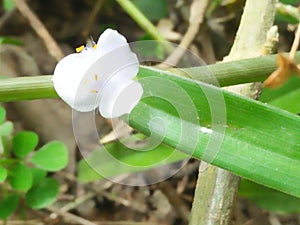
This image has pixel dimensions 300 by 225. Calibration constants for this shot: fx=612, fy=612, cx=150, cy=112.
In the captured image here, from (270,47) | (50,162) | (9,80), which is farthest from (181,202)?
(9,80)

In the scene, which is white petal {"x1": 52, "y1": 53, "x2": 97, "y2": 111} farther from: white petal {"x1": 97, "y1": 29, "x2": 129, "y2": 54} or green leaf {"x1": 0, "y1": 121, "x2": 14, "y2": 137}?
green leaf {"x1": 0, "y1": 121, "x2": 14, "y2": 137}

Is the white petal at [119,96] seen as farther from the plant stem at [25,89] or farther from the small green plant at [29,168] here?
the small green plant at [29,168]

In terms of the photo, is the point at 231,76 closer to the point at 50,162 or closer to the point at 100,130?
the point at 50,162

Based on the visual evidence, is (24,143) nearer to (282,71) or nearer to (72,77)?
(72,77)

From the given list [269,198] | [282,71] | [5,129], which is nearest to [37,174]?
[5,129]

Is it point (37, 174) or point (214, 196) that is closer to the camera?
point (214, 196)

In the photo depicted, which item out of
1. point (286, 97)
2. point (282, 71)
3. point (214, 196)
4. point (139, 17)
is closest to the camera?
point (282, 71)

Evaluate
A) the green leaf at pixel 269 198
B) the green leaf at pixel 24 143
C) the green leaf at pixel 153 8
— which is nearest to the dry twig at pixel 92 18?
the green leaf at pixel 153 8

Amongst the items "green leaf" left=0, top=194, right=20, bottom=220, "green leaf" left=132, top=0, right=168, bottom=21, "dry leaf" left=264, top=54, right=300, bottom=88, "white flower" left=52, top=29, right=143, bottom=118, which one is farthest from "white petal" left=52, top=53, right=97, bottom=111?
"green leaf" left=132, top=0, right=168, bottom=21
